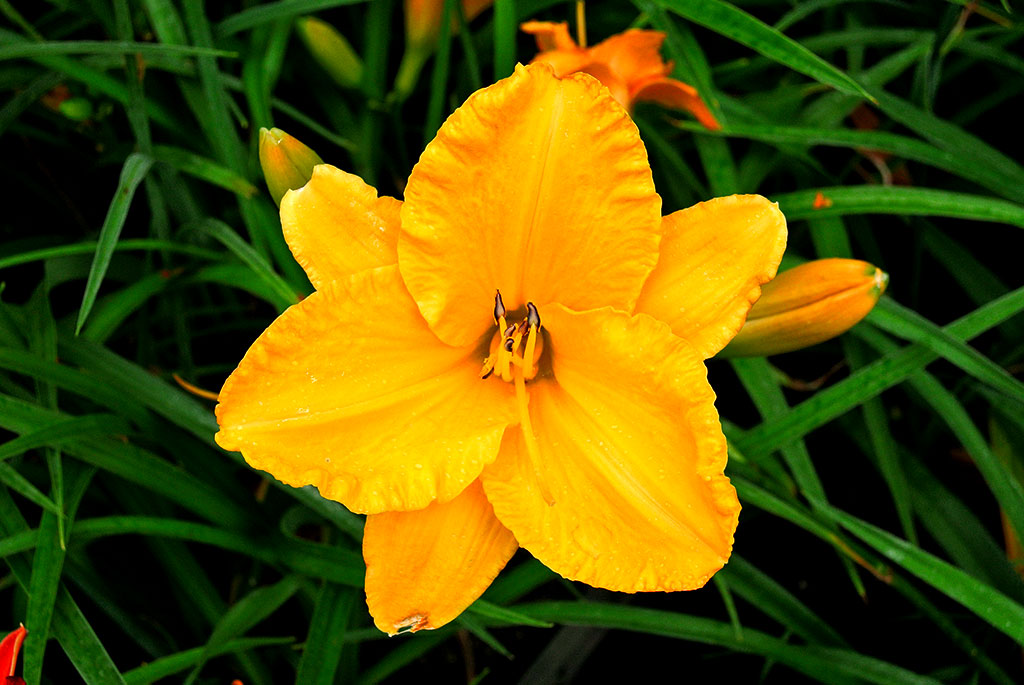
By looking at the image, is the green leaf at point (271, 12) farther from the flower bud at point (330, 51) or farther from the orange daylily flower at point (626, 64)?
the orange daylily flower at point (626, 64)

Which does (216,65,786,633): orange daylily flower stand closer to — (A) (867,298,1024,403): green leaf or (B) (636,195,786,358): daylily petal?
(B) (636,195,786,358): daylily petal

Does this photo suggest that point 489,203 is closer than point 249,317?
Yes

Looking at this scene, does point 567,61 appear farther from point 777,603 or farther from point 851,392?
point 777,603

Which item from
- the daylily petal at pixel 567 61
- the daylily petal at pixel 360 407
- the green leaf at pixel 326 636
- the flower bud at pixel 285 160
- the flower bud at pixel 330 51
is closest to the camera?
the daylily petal at pixel 360 407

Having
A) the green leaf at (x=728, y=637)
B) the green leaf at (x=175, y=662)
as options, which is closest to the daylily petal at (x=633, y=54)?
the green leaf at (x=728, y=637)

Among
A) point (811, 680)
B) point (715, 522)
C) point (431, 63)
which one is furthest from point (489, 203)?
point (811, 680)

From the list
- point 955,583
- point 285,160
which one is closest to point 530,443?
point 285,160

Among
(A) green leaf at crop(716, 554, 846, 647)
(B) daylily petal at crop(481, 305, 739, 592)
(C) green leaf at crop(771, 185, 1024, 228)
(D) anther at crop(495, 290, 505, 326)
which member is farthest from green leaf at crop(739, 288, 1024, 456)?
(D) anther at crop(495, 290, 505, 326)

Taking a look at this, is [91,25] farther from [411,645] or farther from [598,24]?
[411,645]
